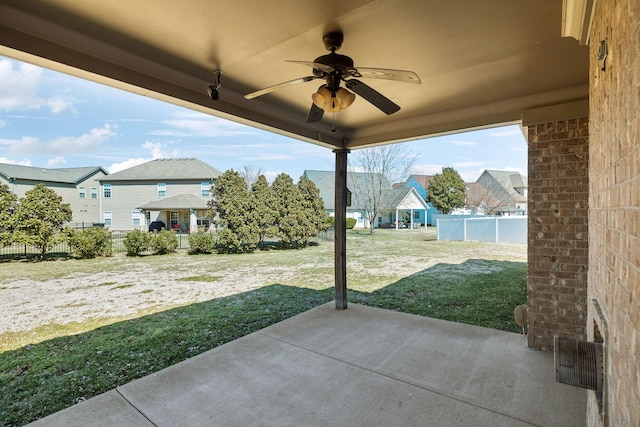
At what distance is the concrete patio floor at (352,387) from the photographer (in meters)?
2.31

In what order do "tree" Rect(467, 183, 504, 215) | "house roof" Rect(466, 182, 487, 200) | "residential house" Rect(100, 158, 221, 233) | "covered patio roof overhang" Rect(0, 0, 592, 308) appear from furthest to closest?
"house roof" Rect(466, 182, 487, 200)
"tree" Rect(467, 183, 504, 215)
"residential house" Rect(100, 158, 221, 233)
"covered patio roof overhang" Rect(0, 0, 592, 308)

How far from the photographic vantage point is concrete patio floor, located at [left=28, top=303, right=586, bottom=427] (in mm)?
2312

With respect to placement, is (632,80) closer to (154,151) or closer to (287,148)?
(287,148)

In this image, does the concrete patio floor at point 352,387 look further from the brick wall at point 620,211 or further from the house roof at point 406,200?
the house roof at point 406,200

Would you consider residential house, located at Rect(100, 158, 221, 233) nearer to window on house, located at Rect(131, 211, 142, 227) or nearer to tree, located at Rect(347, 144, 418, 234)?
window on house, located at Rect(131, 211, 142, 227)

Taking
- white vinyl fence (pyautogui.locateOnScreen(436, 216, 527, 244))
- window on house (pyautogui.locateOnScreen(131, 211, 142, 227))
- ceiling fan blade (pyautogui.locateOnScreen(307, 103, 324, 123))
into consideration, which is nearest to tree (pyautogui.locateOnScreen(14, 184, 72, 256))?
window on house (pyautogui.locateOnScreen(131, 211, 142, 227))

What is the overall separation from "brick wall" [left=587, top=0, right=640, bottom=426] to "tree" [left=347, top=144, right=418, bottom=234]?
1326 cm

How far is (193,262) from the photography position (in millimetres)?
10203

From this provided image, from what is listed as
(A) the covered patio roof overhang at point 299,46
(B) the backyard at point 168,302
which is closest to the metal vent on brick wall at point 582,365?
(A) the covered patio roof overhang at point 299,46

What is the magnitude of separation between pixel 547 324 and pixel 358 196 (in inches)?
593

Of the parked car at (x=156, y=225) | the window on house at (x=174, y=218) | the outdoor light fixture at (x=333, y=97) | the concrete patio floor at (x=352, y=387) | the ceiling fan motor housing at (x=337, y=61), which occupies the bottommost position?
the concrete patio floor at (x=352, y=387)

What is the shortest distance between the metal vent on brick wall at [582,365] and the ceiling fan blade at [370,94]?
2.00 meters

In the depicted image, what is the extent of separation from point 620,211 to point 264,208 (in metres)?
12.4

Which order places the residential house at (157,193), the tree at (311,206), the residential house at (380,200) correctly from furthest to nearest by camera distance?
the residential house at (157,193)
the residential house at (380,200)
the tree at (311,206)
